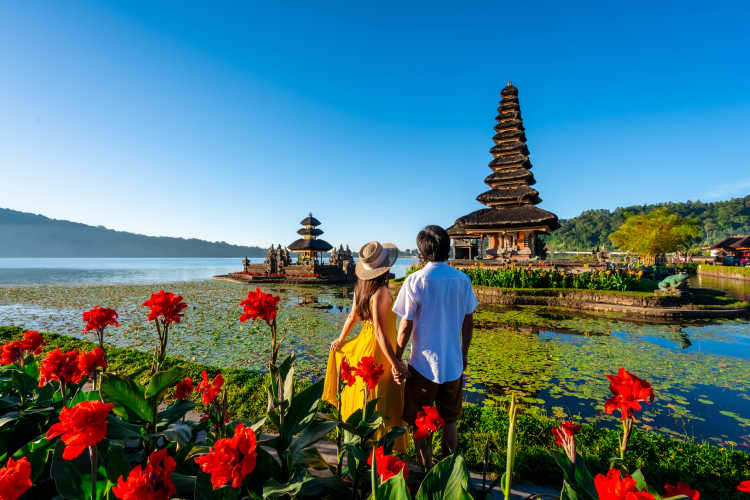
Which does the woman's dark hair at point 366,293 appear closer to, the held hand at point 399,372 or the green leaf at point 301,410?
the held hand at point 399,372

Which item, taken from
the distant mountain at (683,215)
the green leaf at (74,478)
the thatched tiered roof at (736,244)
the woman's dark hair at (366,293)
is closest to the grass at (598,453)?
the green leaf at (74,478)

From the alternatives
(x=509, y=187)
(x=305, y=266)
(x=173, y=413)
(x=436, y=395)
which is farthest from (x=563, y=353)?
(x=305, y=266)

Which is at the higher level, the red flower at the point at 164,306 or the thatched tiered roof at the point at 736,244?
the thatched tiered roof at the point at 736,244

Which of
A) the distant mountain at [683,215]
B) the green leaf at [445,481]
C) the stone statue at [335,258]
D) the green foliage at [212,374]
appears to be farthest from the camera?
the distant mountain at [683,215]

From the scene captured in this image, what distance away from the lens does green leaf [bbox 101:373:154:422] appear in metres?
1.73

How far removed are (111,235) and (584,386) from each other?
22710 cm

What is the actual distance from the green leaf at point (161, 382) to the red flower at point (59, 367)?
0.52m

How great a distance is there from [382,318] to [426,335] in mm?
356

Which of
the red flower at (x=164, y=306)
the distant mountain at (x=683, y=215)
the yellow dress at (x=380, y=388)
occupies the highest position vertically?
the distant mountain at (x=683, y=215)

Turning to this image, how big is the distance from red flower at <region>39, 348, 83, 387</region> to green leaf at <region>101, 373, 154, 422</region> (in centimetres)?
36

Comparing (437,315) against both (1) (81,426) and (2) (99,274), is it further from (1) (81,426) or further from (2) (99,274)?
(2) (99,274)

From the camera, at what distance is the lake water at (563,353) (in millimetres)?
3938

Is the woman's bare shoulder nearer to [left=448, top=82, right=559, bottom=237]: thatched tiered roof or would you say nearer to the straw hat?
the straw hat

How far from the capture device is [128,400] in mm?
1758
